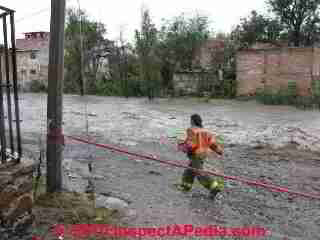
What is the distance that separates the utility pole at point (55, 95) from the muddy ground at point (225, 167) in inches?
29.7

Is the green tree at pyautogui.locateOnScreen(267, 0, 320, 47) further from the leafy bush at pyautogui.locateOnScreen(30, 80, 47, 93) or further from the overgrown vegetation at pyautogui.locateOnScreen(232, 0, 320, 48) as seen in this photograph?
the leafy bush at pyautogui.locateOnScreen(30, 80, 47, 93)

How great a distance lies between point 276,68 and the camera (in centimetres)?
2048

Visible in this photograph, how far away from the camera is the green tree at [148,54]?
2239cm

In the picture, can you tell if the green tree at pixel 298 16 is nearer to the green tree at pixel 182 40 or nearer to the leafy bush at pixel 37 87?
the green tree at pixel 182 40

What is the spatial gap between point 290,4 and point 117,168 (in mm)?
23801

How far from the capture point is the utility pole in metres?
3.99

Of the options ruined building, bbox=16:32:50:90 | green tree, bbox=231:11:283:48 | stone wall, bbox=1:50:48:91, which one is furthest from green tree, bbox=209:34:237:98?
ruined building, bbox=16:32:50:90

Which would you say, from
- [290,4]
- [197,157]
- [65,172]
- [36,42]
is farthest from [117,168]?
[36,42]

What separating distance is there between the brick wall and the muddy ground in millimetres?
8263

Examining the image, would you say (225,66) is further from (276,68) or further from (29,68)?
(29,68)

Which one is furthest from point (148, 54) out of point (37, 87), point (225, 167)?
point (225, 167)

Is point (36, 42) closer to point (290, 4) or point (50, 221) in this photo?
point (290, 4)

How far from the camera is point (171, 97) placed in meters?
23.3

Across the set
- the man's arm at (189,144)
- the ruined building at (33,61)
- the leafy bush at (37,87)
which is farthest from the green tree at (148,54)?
the man's arm at (189,144)
